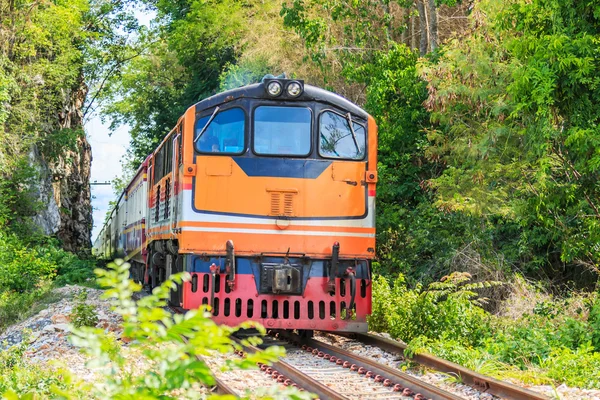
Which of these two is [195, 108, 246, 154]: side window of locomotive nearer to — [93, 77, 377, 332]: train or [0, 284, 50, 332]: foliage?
[93, 77, 377, 332]: train

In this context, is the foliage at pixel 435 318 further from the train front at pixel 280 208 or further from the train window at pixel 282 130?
the train window at pixel 282 130

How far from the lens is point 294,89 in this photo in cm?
1049

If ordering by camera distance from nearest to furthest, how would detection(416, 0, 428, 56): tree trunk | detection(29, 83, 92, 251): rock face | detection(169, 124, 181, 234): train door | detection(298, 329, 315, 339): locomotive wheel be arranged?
detection(169, 124, 181, 234): train door, detection(298, 329, 315, 339): locomotive wheel, detection(416, 0, 428, 56): tree trunk, detection(29, 83, 92, 251): rock face

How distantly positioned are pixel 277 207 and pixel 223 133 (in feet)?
3.79

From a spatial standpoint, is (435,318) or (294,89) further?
(435,318)

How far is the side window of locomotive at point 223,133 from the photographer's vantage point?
33.9 feet

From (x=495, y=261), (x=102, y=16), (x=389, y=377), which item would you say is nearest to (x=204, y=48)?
(x=102, y=16)

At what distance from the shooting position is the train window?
10469 millimetres

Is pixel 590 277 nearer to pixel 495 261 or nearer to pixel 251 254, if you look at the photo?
pixel 495 261

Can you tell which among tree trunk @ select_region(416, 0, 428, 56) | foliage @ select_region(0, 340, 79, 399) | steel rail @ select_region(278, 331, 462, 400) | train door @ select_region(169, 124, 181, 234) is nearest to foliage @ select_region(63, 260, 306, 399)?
foliage @ select_region(0, 340, 79, 399)

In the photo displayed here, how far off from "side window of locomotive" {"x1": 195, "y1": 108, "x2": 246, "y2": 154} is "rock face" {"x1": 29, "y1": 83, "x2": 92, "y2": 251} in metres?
17.7

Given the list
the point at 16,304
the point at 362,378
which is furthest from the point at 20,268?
the point at 362,378

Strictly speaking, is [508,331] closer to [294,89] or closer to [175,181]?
[294,89]

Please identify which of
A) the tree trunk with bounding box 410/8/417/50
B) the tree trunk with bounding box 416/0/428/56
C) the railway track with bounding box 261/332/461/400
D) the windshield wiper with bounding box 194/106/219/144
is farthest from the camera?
the tree trunk with bounding box 410/8/417/50
